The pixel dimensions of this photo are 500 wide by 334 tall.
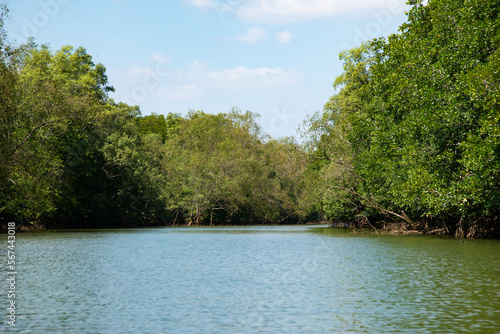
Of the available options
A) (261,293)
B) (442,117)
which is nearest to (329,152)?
(442,117)

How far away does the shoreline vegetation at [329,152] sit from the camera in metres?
31.1

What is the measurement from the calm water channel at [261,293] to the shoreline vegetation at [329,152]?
7.38 m

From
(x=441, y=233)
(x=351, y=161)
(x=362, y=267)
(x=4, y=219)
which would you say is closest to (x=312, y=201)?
(x=351, y=161)

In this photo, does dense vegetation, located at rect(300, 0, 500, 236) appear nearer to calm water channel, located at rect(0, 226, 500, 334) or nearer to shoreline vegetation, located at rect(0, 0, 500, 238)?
shoreline vegetation, located at rect(0, 0, 500, 238)

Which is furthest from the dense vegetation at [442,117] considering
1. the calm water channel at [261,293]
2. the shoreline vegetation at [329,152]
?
the calm water channel at [261,293]

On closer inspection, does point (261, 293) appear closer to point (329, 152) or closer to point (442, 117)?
point (442, 117)

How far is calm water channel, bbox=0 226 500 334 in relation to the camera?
40.4 feet

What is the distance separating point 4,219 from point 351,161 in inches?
1304

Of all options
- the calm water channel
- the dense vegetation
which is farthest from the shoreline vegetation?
the calm water channel

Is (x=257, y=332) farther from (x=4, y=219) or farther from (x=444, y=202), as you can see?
(x=4, y=219)

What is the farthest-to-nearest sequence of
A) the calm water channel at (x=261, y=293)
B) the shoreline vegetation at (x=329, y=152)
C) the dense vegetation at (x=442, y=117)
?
the shoreline vegetation at (x=329, y=152)
the dense vegetation at (x=442, y=117)
the calm water channel at (x=261, y=293)

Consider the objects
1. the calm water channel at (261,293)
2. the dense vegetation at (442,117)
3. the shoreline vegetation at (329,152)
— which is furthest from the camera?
the shoreline vegetation at (329,152)

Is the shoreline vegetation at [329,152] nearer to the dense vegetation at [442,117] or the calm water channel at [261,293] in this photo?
the dense vegetation at [442,117]

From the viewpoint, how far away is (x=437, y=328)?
1167cm
